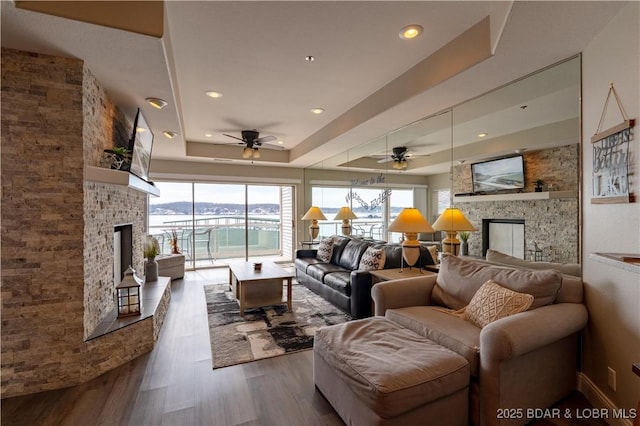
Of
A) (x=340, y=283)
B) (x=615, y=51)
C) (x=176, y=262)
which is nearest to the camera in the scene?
(x=615, y=51)

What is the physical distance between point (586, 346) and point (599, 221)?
35.9 inches

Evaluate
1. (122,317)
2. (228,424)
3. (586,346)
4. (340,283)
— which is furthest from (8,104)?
(586,346)

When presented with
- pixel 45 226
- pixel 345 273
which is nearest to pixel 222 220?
pixel 345 273

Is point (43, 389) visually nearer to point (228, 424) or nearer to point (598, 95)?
point (228, 424)

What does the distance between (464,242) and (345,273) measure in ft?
5.28

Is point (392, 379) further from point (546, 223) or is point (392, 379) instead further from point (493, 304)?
point (546, 223)

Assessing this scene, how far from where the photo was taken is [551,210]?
2.51 m

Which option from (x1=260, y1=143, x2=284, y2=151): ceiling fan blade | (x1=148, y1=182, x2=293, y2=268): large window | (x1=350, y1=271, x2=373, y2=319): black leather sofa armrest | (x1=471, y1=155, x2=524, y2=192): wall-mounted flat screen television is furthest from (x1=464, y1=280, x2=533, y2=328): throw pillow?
(x1=148, y1=182, x2=293, y2=268): large window

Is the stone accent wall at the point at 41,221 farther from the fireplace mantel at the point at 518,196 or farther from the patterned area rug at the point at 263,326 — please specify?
the fireplace mantel at the point at 518,196

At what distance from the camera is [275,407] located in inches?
79.1

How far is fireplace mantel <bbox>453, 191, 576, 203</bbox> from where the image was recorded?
7.93 feet

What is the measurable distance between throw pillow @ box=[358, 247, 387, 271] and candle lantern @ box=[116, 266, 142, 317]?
2.62m

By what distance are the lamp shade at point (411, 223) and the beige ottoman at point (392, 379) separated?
1.39m

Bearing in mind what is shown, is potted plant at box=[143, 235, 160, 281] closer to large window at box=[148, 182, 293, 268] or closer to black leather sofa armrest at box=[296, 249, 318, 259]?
large window at box=[148, 182, 293, 268]
